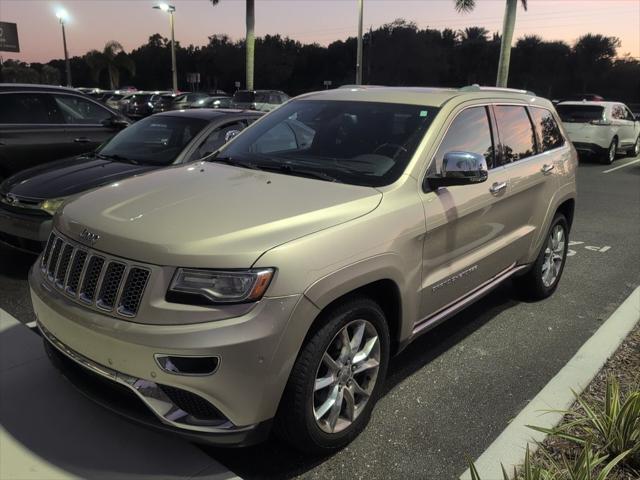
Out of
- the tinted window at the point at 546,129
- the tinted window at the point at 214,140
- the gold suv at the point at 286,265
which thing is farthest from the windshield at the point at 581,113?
the gold suv at the point at 286,265

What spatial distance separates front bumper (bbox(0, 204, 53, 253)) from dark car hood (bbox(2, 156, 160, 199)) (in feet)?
0.69

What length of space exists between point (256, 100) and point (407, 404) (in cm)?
1997

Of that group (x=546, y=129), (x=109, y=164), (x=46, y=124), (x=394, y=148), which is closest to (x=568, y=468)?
(x=394, y=148)

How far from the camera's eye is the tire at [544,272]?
473 centimetres

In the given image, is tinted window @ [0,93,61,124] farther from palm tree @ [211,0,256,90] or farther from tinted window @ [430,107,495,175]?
palm tree @ [211,0,256,90]

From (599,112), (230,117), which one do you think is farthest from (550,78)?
(230,117)

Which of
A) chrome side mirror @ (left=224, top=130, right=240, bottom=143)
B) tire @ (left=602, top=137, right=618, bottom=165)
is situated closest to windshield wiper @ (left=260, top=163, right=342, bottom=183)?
chrome side mirror @ (left=224, top=130, right=240, bottom=143)

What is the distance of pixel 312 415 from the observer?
8.30ft

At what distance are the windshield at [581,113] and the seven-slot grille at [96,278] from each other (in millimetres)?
16124

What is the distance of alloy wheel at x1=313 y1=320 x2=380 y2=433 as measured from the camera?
8.67 feet

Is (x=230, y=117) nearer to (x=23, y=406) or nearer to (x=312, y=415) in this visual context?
(x=23, y=406)

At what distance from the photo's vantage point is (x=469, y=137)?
11.9ft

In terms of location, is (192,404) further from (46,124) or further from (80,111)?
(80,111)

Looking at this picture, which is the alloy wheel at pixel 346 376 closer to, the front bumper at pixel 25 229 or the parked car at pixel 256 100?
the front bumper at pixel 25 229
